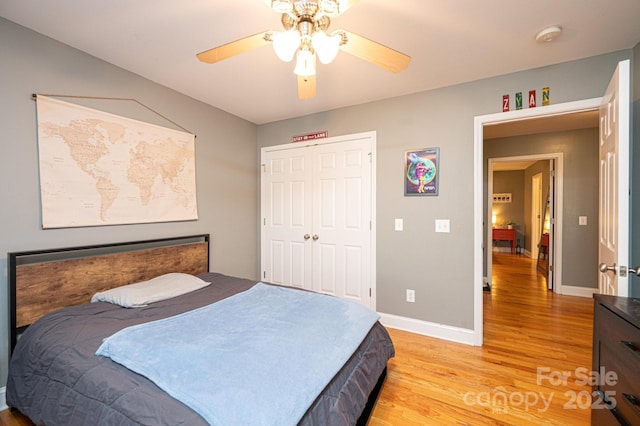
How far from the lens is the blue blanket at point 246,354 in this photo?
972 mm

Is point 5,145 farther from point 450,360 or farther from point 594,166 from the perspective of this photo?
point 594,166

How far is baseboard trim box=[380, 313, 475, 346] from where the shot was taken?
8.45ft

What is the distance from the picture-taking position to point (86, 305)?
1865 mm

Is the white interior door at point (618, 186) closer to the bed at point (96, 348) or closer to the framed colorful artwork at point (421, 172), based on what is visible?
the framed colorful artwork at point (421, 172)

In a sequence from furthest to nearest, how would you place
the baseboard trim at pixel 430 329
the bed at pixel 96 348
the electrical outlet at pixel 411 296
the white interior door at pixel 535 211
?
the white interior door at pixel 535 211
the electrical outlet at pixel 411 296
the baseboard trim at pixel 430 329
the bed at pixel 96 348

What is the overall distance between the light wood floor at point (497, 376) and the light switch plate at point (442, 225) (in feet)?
3.64

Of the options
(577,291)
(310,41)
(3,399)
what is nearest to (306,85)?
(310,41)

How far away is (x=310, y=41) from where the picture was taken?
1.42 meters

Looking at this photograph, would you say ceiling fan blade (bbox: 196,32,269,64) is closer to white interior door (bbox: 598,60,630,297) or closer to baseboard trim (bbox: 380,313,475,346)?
white interior door (bbox: 598,60,630,297)

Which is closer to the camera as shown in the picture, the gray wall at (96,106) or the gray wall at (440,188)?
the gray wall at (96,106)

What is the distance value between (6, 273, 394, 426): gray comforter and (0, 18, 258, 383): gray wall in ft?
1.70

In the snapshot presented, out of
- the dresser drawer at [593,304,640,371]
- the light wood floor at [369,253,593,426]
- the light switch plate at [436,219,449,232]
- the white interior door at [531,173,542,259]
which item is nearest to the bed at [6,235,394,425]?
the light wood floor at [369,253,593,426]

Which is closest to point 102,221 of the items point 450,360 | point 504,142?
point 450,360

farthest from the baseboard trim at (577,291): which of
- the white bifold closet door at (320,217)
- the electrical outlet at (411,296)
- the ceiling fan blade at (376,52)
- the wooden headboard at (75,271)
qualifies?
the wooden headboard at (75,271)
